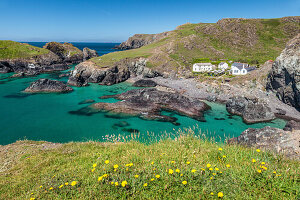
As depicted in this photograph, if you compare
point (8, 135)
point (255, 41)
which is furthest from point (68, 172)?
point (255, 41)

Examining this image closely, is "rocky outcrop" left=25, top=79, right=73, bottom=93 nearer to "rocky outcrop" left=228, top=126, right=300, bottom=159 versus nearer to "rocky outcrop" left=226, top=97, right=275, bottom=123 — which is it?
"rocky outcrop" left=226, top=97, right=275, bottom=123

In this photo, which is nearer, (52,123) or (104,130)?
(104,130)

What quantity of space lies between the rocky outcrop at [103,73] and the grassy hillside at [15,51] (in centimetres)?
4918

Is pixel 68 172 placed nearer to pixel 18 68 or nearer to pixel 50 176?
pixel 50 176

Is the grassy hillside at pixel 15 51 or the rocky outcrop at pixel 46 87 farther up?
the grassy hillside at pixel 15 51

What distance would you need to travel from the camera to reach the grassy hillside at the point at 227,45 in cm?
7594

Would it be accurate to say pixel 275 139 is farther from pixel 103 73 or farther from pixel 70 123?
pixel 103 73

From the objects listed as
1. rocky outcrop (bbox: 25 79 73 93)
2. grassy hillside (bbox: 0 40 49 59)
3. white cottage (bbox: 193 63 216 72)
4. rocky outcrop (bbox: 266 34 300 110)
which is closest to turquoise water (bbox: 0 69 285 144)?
rocky outcrop (bbox: 25 79 73 93)

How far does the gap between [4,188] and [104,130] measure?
20608 mm

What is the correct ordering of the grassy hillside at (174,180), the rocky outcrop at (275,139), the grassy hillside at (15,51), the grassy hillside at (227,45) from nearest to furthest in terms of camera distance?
the grassy hillside at (174,180), the rocky outcrop at (275,139), the grassy hillside at (227,45), the grassy hillside at (15,51)

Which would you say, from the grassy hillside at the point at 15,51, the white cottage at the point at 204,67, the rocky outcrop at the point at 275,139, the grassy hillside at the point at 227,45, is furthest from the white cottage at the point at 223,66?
the grassy hillside at the point at 15,51

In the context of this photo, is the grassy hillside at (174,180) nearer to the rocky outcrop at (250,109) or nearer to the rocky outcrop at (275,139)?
the rocky outcrop at (275,139)

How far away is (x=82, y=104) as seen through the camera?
38.4 m

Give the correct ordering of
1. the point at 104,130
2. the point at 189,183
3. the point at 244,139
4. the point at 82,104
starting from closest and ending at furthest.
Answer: the point at 189,183 < the point at 244,139 < the point at 104,130 < the point at 82,104
